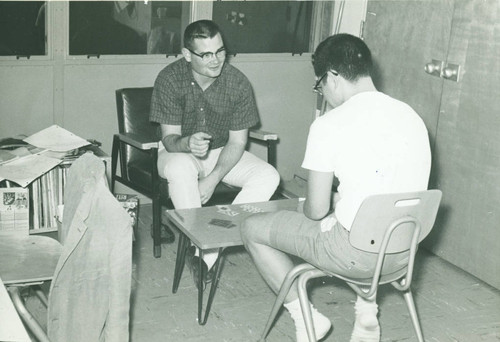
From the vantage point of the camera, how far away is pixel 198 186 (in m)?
3.35

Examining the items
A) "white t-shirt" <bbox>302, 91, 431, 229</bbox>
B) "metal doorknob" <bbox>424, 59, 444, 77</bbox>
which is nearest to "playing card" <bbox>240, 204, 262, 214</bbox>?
"white t-shirt" <bbox>302, 91, 431, 229</bbox>

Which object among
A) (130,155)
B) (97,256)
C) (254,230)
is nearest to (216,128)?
(130,155)

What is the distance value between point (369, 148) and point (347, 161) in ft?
0.28

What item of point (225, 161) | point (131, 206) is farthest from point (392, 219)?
point (131, 206)

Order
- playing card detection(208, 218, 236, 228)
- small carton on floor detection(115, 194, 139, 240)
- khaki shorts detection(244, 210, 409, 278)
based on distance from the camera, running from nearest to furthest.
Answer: khaki shorts detection(244, 210, 409, 278)
playing card detection(208, 218, 236, 228)
small carton on floor detection(115, 194, 139, 240)

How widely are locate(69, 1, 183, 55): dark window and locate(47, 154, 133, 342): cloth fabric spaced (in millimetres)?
2056

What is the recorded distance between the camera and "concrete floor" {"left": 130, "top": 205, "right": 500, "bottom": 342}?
2857 mm

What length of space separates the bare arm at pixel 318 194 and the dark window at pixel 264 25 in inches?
87.2

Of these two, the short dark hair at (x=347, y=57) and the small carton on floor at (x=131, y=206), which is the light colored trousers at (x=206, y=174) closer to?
the small carton on floor at (x=131, y=206)

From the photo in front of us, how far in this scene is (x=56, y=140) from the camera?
11.8 feet

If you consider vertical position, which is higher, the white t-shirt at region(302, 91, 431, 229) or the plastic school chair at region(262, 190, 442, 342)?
the white t-shirt at region(302, 91, 431, 229)

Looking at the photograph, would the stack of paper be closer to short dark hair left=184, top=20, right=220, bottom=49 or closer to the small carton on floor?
the small carton on floor

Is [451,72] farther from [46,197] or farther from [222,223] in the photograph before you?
[46,197]

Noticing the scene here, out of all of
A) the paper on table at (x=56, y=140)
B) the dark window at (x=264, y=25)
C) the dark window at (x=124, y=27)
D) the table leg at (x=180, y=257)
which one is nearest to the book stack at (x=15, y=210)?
the paper on table at (x=56, y=140)
